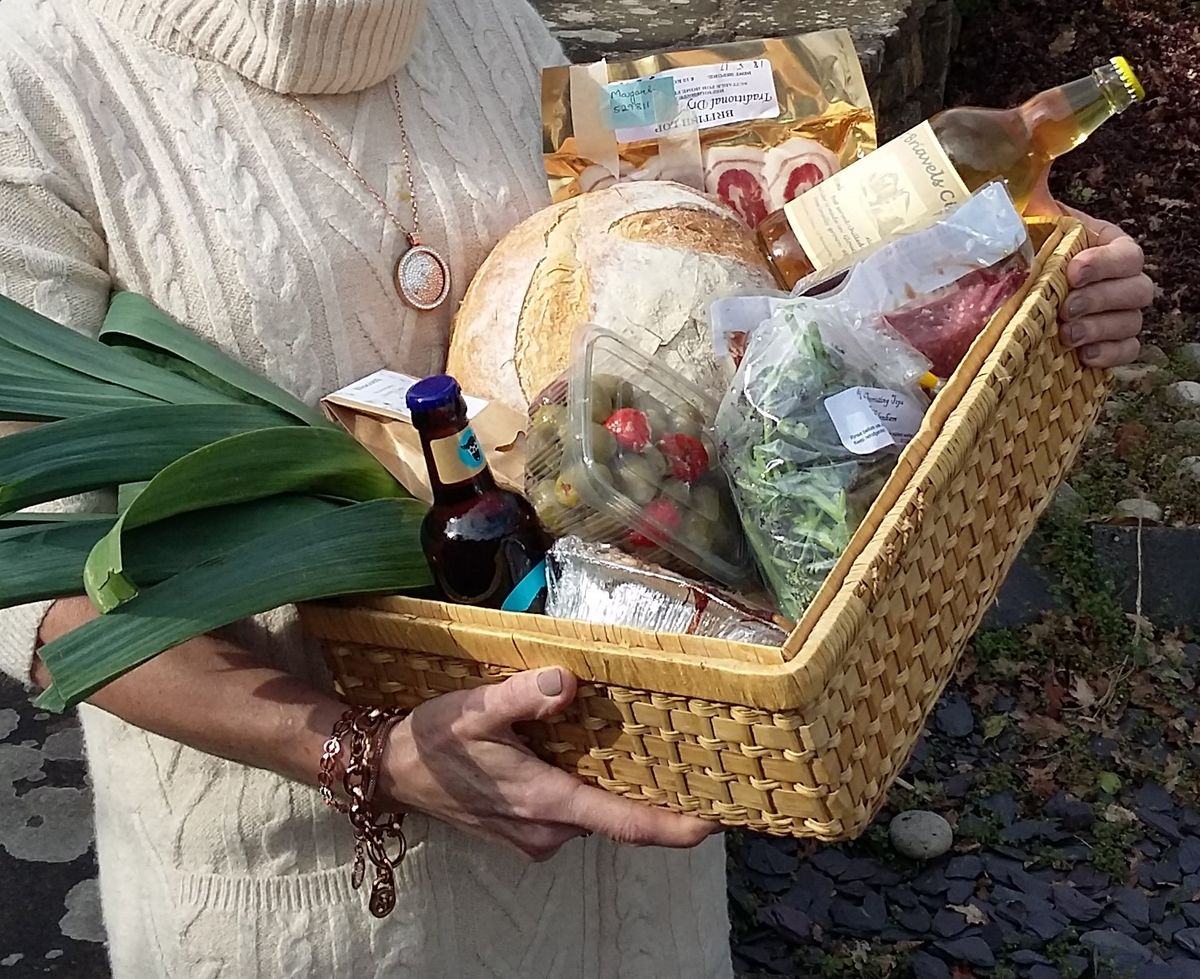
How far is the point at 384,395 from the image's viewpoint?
1.15m

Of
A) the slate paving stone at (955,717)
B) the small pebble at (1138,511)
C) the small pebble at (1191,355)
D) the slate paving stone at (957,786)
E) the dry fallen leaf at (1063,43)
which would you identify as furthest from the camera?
the dry fallen leaf at (1063,43)

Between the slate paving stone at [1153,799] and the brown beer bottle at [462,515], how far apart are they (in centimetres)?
228

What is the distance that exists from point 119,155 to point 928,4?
3.81 m

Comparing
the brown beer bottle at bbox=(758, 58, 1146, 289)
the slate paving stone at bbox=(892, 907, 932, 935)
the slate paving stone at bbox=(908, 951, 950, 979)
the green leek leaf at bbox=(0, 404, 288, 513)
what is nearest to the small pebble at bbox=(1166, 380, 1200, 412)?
the slate paving stone at bbox=(892, 907, 932, 935)

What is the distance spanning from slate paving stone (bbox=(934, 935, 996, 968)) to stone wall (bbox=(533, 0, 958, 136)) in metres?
2.03

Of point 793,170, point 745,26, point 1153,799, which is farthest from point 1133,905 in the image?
point 745,26

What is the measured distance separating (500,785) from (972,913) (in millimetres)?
1946

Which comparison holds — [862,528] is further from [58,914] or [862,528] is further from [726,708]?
[58,914]

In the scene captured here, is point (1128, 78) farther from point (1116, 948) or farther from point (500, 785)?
point (1116, 948)

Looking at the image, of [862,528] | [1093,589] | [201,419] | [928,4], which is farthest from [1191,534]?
[201,419]

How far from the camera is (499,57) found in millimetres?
1449

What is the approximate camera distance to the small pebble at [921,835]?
274 centimetres

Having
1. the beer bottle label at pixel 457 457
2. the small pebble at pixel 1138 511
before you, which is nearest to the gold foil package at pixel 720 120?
the beer bottle label at pixel 457 457

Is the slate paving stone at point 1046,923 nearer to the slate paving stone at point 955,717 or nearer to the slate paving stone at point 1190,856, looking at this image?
the slate paving stone at point 1190,856
